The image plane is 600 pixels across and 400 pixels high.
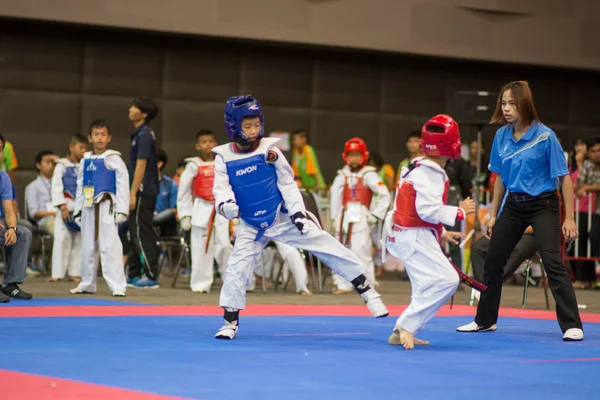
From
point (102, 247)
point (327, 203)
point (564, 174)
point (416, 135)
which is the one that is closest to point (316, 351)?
point (564, 174)

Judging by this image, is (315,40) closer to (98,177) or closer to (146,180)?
(146,180)

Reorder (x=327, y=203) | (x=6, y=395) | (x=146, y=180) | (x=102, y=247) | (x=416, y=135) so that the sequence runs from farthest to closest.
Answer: (x=327, y=203) < (x=416, y=135) < (x=146, y=180) < (x=102, y=247) < (x=6, y=395)

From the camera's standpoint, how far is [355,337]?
619 cm

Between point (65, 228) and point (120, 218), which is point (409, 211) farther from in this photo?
point (65, 228)

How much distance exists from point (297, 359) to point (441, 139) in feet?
5.28

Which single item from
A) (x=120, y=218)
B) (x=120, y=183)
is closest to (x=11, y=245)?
(x=120, y=218)

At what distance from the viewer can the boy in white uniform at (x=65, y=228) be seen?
11430 mm

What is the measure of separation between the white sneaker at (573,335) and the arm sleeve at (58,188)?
687 centimetres

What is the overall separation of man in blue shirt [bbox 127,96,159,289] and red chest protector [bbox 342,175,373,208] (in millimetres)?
2041

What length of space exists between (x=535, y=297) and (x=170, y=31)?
658 cm

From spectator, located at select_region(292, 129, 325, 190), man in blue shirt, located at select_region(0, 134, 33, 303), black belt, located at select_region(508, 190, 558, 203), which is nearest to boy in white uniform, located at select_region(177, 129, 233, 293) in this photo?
man in blue shirt, located at select_region(0, 134, 33, 303)

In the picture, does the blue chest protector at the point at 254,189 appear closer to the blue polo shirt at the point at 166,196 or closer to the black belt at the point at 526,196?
the black belt at the point at 526,196

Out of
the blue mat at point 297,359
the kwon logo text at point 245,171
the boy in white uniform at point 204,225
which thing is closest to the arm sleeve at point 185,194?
the boy in white uniform at point 204,225

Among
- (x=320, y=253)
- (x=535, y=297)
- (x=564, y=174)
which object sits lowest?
(x=535, y=297)
